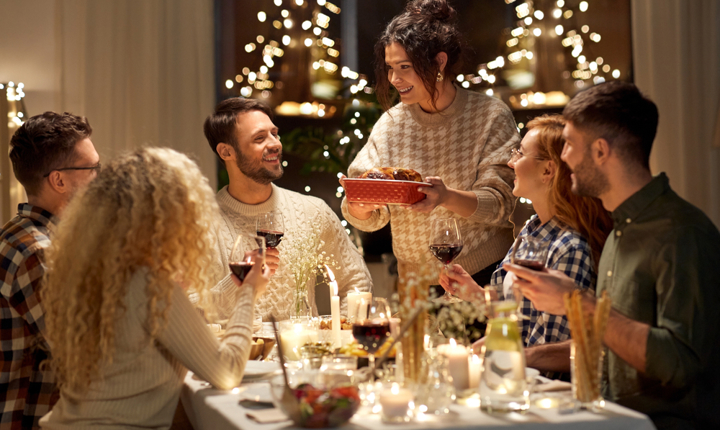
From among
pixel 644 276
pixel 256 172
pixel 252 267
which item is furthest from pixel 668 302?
pixel 256 172

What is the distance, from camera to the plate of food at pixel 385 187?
8.83ft

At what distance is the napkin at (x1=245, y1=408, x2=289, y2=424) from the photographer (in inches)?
59.1

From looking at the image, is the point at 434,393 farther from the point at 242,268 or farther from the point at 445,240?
the point at 445,240

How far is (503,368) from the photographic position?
153cm

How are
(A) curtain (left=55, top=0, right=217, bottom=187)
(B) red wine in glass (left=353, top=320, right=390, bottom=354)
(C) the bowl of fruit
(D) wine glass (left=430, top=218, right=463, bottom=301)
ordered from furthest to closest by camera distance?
(A) curtain (left=55, top=0, right=217, bottom=187) → (D) wine glass (left=430, top=218, right=463, bottom=301) → (B) red wine in glass (left=353, top=320, right=390, bottom=354) → (C) the bowl of fruit

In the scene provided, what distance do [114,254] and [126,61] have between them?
3401mm

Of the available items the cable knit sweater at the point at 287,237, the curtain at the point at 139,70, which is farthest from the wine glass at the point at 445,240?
the curtain at the point at 139,70

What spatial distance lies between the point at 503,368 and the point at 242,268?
88 centimetres

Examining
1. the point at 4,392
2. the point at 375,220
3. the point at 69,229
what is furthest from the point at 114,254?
the point at 375,220

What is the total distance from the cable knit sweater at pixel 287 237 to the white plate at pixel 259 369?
38.8 inches

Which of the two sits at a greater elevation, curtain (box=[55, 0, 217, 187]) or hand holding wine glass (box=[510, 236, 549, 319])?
curtain (box=[55, 0, 217, 187])

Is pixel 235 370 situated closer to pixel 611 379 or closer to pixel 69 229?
pixel 69 229

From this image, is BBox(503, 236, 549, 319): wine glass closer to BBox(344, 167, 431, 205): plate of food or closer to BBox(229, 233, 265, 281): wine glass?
BBox(229, 233, 265, 281): wine glass

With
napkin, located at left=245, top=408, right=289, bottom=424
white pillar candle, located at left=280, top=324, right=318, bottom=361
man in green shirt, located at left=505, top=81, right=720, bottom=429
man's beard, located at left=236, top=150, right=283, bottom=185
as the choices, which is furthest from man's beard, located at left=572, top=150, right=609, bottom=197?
man's beard, located at left=236, top=150, right=283, bottom=185
